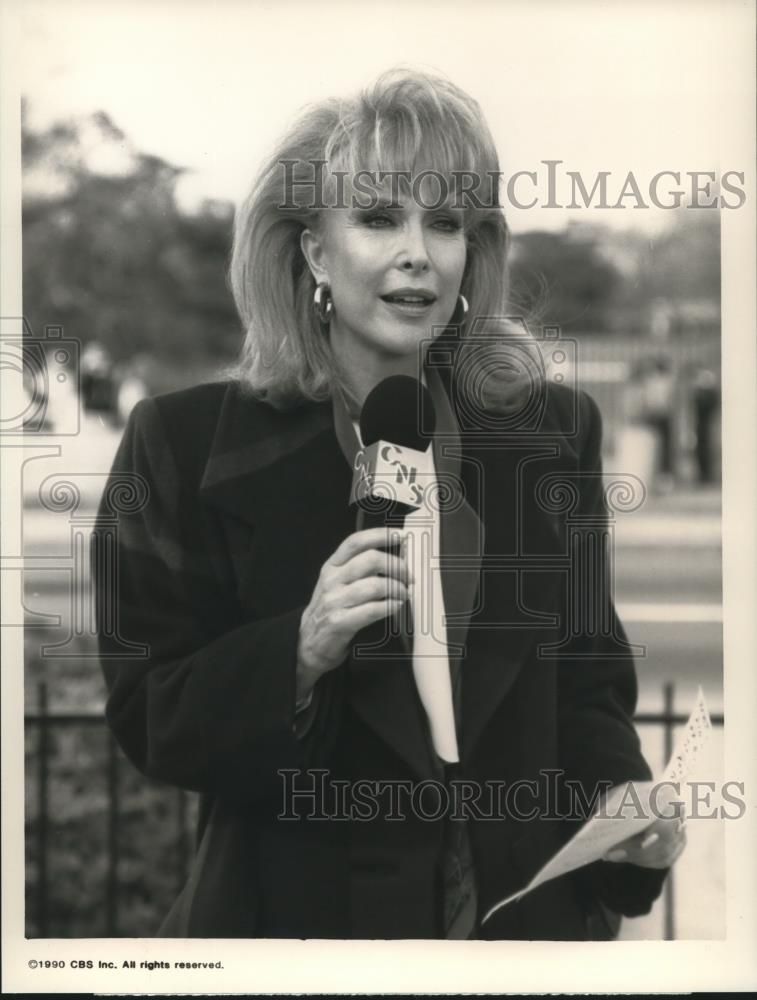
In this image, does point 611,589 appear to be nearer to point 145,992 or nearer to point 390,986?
point 390,986

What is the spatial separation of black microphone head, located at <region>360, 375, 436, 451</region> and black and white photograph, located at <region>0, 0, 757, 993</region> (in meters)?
0.01

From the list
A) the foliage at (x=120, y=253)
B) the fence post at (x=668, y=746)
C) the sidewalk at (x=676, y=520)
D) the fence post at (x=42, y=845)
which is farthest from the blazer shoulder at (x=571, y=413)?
the fence post at (x=42, y=845)

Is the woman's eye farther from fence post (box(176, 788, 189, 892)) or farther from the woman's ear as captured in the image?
fence post (box(176, 788, 189, 892))

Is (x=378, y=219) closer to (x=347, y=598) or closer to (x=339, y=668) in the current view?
(x=347, y=598)

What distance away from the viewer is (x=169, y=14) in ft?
12.0

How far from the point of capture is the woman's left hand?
12.3ft

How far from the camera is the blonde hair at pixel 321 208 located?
11.6 feet

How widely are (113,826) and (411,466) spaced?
1.39 m

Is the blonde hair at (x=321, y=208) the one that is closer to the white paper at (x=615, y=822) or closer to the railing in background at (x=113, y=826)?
the railing in background at (x=113, y=826)

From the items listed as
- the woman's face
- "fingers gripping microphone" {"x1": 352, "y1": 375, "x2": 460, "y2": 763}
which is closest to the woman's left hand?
"fingers gripping microphone" {"x1": 352, "y1": 375, "x2": 460, "y2": 763}

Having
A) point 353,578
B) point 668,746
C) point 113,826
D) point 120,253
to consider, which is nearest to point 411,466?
point 353,578

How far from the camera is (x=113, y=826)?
3.87 metres

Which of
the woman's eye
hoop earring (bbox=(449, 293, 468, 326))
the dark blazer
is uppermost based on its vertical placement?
the woman's eye

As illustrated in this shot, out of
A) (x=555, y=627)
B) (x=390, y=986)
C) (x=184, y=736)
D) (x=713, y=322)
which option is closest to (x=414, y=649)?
(x=555, y=627)
